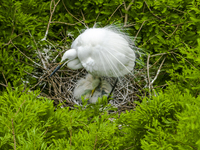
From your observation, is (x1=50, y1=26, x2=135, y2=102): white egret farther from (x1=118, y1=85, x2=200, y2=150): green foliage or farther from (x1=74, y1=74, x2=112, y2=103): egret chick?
(x1=118, y1=85, x2=200, y2=150): green foliage

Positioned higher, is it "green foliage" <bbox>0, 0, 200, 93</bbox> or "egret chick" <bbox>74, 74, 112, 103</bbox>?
"green foliage" <bbox>0, 0, 200, 93</bbox>

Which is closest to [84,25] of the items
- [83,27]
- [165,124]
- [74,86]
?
[83,27]

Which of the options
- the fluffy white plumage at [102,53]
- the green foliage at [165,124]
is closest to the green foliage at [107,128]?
the green foliage at [165,124]

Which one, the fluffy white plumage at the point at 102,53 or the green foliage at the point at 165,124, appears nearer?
the green foliage at the point at 165,124

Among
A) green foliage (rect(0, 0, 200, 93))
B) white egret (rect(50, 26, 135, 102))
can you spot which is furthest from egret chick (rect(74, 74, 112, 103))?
green foliage (rect(0, 0, 200, 93))

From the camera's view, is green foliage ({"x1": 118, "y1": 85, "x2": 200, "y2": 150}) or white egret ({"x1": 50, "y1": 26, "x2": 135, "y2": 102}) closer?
green foliage ({"x1": 118, "y1": 85, "x2": 200, "y2": 150})

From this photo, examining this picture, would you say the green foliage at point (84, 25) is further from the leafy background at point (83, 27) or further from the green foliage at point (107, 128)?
the green foliage at point (107, 128)

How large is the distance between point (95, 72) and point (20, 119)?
0.82 metres

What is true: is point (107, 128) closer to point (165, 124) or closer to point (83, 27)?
point (165, 124)

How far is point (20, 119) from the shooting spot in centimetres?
80

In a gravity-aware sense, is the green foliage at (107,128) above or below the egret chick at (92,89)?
above

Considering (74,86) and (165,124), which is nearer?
(165,124)

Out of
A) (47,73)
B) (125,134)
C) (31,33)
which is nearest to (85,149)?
(125,134)

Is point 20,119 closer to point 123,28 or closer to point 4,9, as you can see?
point 4,9
